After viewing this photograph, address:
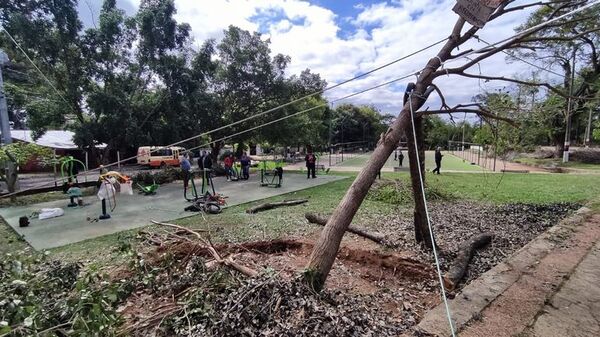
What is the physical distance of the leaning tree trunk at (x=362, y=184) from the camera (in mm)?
2828

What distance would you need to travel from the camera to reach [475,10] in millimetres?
3268

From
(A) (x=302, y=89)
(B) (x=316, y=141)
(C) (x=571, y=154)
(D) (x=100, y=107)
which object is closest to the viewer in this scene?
(D) (x=100, y=107)

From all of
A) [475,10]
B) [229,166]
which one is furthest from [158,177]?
[475,10]

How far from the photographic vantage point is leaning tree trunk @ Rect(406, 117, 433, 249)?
4133 millimetres

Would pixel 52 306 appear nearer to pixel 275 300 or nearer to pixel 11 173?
pixel 275 300

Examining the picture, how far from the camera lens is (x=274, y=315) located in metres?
2.23

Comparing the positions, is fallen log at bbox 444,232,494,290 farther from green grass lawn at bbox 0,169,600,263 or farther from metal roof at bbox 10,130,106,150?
metal roof at bbox 10,130,106,150

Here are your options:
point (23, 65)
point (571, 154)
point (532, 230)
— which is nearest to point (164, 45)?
point (23, 65)

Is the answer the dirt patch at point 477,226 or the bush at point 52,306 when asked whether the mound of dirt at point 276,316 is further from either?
the dirt patch at point 477,226

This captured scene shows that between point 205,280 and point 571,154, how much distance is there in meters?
28.6

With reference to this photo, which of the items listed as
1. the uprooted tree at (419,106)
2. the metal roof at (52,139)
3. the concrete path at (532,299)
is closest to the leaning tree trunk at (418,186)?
the uprooted tree at (419,106)

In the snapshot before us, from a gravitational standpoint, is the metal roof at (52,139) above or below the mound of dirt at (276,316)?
above

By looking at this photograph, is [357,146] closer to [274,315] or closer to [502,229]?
[502,229]

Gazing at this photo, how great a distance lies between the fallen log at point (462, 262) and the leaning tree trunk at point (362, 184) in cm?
145
